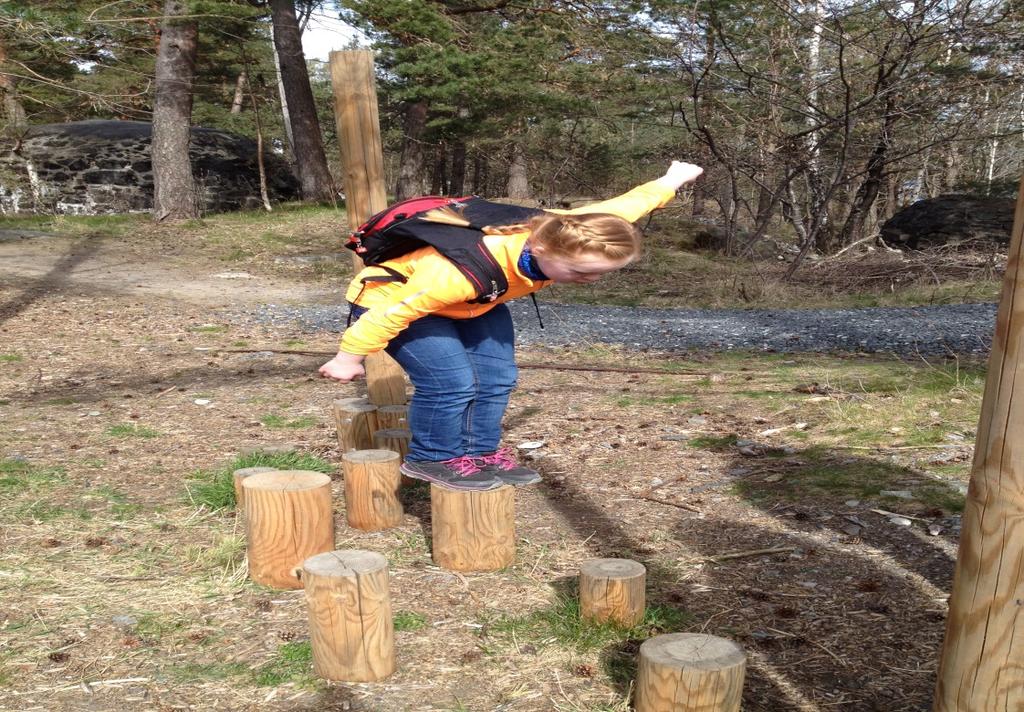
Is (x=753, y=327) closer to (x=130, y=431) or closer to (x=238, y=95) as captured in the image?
(x=130, y=431)

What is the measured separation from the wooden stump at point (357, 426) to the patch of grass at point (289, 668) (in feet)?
5.51

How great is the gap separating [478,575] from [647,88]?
566 inches

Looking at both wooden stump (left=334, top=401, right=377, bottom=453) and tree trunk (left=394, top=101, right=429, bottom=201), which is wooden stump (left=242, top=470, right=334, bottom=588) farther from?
tree trunk (left=394, top=101, right=429, bottom=201)

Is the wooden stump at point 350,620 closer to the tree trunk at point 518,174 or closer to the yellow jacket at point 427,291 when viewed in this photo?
the yellow jacket at point 427,291

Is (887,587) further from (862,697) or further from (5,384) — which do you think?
(5,384)

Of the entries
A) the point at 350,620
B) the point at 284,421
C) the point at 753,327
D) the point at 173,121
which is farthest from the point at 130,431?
the point at 173,121

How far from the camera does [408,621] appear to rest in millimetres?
3184

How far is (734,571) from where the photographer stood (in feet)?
11.6

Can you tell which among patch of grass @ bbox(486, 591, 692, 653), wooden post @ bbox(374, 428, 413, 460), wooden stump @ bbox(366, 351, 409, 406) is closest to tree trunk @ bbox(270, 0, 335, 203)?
wooden stump @ bbox(366, 351, 409, 406)

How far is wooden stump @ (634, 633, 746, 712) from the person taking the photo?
2.30 meters

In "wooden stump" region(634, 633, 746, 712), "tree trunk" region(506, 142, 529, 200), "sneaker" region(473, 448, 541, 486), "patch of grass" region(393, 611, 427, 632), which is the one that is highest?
"tree trunk" region(506, 142, 529, 200)

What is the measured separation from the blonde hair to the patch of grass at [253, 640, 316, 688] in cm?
161

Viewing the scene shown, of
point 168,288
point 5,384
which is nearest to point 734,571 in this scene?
point 5,384

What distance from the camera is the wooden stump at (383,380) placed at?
4727mm
